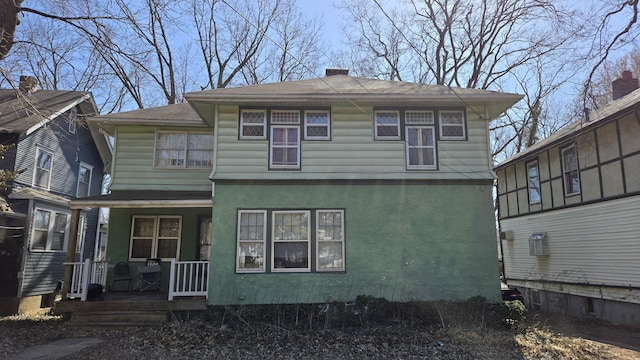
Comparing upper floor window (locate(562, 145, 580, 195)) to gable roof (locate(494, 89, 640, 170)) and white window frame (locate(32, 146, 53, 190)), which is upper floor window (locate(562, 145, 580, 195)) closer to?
gable roof (locate(494, 89, 640, 170))

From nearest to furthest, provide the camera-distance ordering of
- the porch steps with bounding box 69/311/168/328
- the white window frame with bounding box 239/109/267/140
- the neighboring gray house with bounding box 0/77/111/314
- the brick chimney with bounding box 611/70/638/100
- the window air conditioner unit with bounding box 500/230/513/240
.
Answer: the porch steps with bounding box 69/311/168/328 < the white window frame with bounding box 239/109/267/140 < the neighboring gray house with bounding box 0/77/111/314 < the brick chimney with bounding box 611/70/638/100 < the window air conditioner unit with bounding box 500/230/513/240

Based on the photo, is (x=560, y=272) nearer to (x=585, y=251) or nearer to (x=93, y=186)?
(x=585, y=251)

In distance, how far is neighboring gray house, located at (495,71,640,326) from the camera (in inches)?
455

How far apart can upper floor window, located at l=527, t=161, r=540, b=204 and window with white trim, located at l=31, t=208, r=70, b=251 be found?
59.4 ft

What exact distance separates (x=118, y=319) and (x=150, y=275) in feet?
6.71

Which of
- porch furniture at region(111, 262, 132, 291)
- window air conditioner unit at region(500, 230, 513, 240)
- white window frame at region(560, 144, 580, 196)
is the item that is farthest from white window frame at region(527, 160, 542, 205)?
porch furniture at region(111, 262, 132, 291)

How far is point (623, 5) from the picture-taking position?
7.86 m

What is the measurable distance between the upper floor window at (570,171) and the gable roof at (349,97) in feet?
14.6

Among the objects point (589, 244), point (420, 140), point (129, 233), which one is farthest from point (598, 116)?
point (129, 233)

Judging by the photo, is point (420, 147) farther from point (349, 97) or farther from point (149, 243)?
point (149, 243)

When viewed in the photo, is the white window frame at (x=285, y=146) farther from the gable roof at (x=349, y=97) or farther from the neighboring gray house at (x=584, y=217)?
the neighboring gray house at (x=584, y=217)

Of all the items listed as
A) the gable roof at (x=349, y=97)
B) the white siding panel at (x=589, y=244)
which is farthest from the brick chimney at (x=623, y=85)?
the gable roof at (x=349, y=97)

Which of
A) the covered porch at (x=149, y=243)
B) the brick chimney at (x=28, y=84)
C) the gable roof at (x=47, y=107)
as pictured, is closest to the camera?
the covered porch at (x=149, y=243)

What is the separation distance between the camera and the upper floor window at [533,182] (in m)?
16.3
